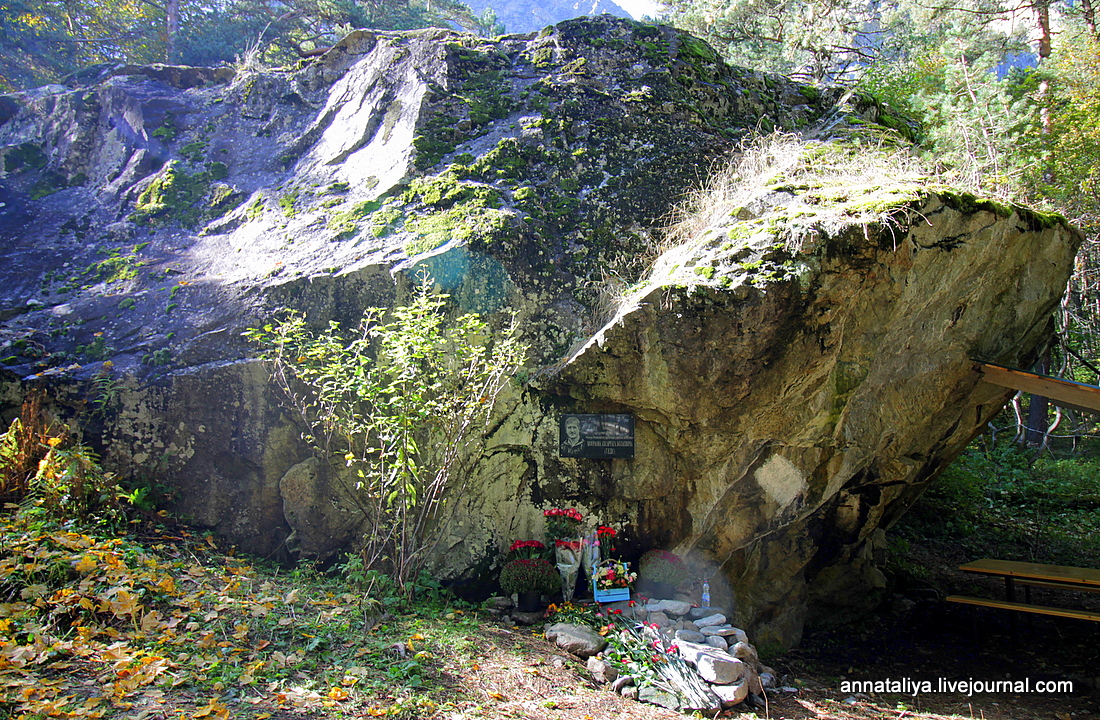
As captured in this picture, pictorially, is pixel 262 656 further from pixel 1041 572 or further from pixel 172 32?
pixel 172 32

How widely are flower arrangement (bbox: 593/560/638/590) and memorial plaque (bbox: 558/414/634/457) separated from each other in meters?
0.95

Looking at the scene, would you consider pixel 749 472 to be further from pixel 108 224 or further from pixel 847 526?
pixel 108 224

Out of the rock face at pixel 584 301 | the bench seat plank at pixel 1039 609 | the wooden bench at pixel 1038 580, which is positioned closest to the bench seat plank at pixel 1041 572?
the wooden bench at pixel 1038 580

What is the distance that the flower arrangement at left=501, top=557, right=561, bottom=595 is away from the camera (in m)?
4.97

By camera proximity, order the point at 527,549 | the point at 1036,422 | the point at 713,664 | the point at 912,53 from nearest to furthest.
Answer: the point at 713,664
the point at 527,549
the point at 1036,422
the point at 912,53

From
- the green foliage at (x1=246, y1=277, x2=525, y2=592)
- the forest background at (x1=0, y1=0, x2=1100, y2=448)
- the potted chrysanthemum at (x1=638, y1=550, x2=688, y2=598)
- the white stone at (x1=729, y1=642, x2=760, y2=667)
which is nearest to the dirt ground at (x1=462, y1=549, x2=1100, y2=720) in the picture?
the white stone at (x1=729, y1=642, x2=760, y2=667)

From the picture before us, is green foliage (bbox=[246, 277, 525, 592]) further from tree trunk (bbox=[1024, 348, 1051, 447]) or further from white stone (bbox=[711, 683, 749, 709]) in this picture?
tree trunk (bbox=[1024, 348, 1051, 447])

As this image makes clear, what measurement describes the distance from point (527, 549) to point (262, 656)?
7.35ft

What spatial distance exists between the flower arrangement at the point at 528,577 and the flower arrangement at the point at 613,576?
14.5 inches

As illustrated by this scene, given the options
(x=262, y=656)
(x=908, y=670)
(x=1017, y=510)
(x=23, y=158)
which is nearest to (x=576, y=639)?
(x=262, y=656)

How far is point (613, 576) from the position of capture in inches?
203

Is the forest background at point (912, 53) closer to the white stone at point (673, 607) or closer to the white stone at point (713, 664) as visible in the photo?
the white stone at point (673, 607)

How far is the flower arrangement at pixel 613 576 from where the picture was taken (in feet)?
16.8

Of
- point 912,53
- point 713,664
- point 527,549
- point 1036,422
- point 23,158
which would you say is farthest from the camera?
point 912,53
